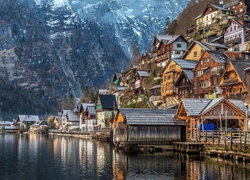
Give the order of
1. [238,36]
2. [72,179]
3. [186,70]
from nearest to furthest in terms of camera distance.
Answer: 1. [72,179]
2. [186,70]
3. [238,36]

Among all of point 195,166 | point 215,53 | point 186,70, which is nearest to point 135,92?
point 186,70

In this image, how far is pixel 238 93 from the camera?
237ft

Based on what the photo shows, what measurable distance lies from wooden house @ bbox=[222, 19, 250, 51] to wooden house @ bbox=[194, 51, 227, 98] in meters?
17.5

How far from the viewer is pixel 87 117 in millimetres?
147625

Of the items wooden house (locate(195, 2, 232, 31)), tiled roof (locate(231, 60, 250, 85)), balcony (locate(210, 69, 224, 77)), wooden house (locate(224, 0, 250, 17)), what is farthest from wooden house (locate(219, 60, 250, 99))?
wooden house (locate(195, 2, 232, 31))

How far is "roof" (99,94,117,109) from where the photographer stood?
130 m

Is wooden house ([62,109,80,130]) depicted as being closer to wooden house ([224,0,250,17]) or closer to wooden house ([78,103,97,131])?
wooden house ([78,103,97,131])

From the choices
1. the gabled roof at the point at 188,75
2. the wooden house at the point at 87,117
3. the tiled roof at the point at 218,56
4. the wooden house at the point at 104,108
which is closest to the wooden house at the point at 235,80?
the tiled roof at the point at 218,56

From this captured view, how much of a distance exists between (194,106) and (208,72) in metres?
26.0

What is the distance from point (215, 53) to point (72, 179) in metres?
55.2

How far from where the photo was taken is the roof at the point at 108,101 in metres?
130

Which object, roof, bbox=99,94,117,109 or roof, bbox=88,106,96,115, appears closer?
roof, bbox=99,94,117,109

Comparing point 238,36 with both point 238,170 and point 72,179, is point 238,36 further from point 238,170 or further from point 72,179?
point 72,179

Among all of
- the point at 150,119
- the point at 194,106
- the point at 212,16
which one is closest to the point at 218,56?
the point at 194,106
